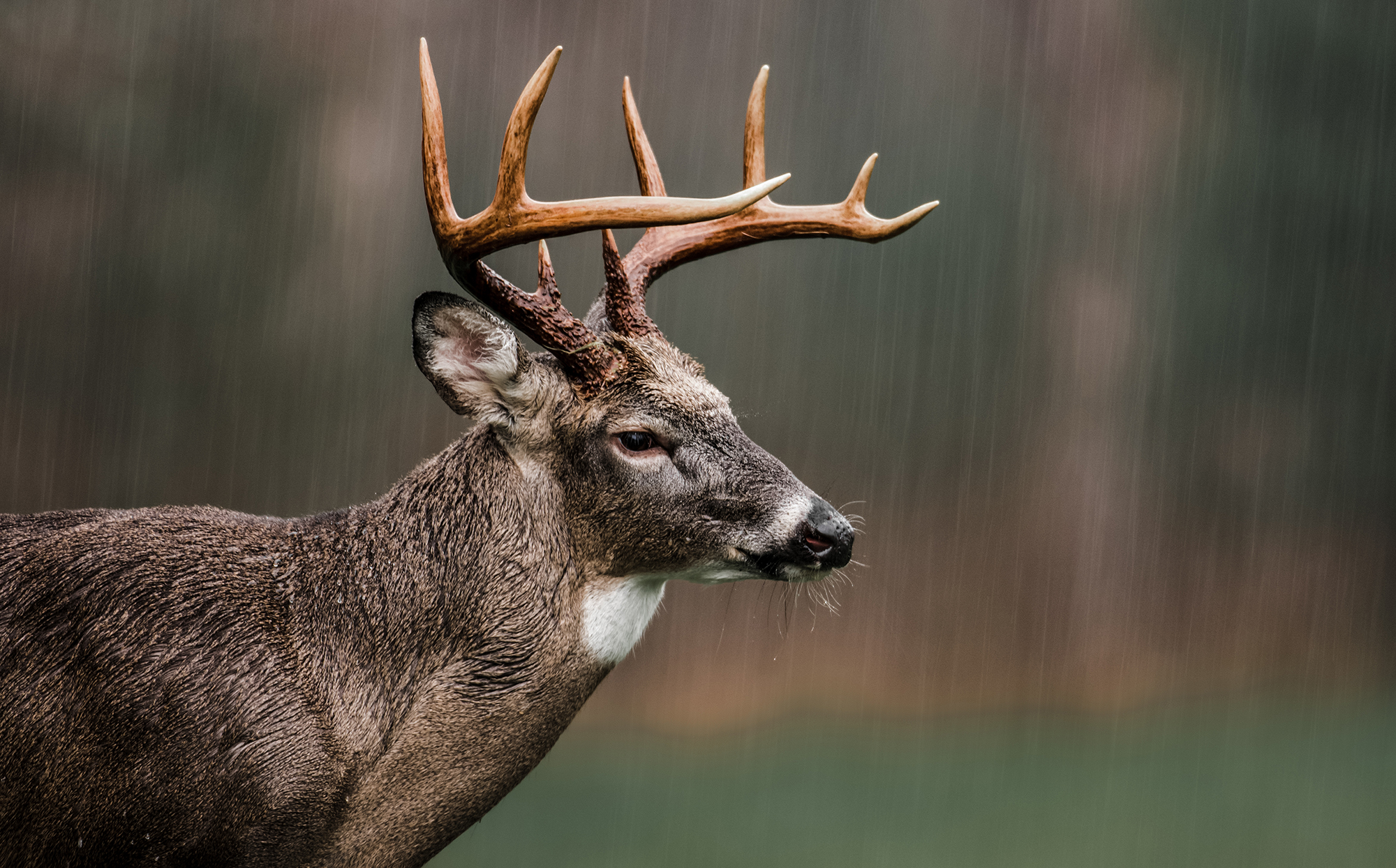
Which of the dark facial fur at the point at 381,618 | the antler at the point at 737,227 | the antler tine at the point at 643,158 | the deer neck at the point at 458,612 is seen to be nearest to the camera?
the dark facial fur at the point at 381,618

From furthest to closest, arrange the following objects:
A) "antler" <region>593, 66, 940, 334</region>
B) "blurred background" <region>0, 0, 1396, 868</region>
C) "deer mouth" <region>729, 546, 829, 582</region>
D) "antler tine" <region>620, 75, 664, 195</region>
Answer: "blurred background" <region>0, 0, 1396, 868</region>, "antler tine" <region>620, 75, 664, 195</region>, "antler" <region>593, 66, 940, 334</region>, "deer mouth" <region>729, 546, 829, 582</region>

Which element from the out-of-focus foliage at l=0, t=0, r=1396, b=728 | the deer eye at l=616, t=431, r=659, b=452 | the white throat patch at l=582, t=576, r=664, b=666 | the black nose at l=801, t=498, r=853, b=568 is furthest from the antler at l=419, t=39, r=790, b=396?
the out-of-focus foliage at l=0, t=0, r=1396, b=728

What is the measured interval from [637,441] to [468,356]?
1.48ft

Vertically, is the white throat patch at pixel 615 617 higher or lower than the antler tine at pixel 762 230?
lower

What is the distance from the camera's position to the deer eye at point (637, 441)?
2.86 metres

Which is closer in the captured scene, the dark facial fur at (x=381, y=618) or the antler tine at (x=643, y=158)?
the dark facial fur at (x=381, y=618)

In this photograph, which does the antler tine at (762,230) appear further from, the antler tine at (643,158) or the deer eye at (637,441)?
the deer eye at (637,441)

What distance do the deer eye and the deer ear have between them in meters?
0.27

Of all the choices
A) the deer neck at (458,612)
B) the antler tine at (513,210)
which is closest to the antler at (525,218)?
the antler tine at (513,210)

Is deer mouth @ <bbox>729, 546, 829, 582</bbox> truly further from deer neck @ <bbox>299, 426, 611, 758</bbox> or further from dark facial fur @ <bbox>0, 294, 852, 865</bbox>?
deer neck @ <bbox>299, 426, 611, 758</bbox>

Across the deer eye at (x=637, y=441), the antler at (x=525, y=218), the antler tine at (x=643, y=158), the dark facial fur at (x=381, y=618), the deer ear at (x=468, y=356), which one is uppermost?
the antler tine at (x=643, y=158)

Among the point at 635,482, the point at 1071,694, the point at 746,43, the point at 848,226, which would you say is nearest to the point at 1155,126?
the point at 746,43

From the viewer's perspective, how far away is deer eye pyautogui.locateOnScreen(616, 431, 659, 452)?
2.86m

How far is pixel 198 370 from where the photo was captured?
571cm
